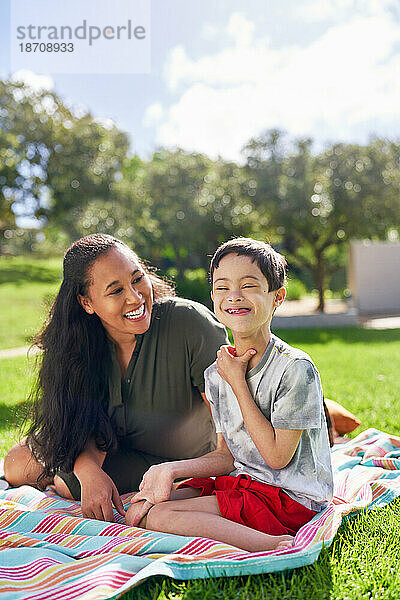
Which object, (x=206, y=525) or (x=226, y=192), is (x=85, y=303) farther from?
(x=226, y=192)

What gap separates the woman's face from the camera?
2617 mm

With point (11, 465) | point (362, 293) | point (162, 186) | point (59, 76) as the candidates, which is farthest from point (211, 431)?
point (59, 76)

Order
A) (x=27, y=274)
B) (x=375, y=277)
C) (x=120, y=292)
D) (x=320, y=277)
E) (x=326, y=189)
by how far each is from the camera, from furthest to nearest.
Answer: (x=27, y=274) → (x=375, y=277) → (x=320, y=277) → (x=326, y=189) → (x=120, y=292)

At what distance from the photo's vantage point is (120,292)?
8.59 ft

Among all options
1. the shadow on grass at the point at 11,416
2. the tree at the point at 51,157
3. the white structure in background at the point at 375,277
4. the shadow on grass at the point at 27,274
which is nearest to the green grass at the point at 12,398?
the shadow on grass at the point at 11,416

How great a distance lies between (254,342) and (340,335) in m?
8.88

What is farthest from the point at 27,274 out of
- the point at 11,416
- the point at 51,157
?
the point at 11,416

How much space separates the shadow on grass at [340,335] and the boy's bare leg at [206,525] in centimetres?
744

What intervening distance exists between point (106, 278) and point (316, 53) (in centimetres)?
1673

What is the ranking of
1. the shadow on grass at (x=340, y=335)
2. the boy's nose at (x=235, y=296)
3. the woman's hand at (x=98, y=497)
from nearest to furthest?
the boy's nose at (x=235, y=296)
the woman's hand at (x=98, y=497)
the shadow on grass at (x=340, y=335)

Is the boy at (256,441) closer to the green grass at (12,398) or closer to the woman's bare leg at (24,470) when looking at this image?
the woman's bare leg at (24,470)

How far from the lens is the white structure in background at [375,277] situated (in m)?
14.6

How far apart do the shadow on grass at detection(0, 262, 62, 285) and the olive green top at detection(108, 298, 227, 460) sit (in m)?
14.9

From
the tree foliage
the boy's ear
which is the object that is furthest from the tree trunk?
the boy's ear
